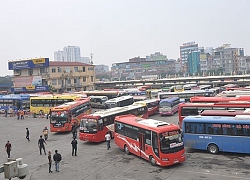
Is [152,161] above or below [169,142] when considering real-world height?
below

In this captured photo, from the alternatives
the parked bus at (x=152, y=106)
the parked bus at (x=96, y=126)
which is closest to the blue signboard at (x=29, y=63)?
the parked bus at (x=152, y=106)

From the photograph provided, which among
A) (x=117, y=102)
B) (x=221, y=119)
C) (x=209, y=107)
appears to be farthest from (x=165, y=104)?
(x=221, y=119)

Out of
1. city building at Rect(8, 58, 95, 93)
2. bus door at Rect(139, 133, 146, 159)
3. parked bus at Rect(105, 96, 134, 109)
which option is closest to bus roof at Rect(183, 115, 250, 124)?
bus door at Rect(139, 133, 146, 159)

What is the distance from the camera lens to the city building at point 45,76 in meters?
62.0

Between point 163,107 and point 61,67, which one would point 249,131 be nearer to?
point 163,107

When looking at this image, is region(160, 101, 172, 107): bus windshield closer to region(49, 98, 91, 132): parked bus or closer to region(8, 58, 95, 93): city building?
region(49, 98, 91, 132): parked bus

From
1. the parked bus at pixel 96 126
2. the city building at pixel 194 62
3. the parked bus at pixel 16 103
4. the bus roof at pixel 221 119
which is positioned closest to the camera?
the bus roof at pixel 221 119

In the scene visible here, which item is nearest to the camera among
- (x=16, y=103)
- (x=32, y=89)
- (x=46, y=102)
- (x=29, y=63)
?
(x=46, y=102)

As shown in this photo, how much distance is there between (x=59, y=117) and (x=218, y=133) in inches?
566

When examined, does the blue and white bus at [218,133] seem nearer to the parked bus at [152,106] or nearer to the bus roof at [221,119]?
the bus roof at [221,119]

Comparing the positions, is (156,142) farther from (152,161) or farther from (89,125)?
(89,125)

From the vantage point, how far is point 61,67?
214ft

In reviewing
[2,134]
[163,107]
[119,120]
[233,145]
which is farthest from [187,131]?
[2,134]

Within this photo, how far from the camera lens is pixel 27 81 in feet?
210
